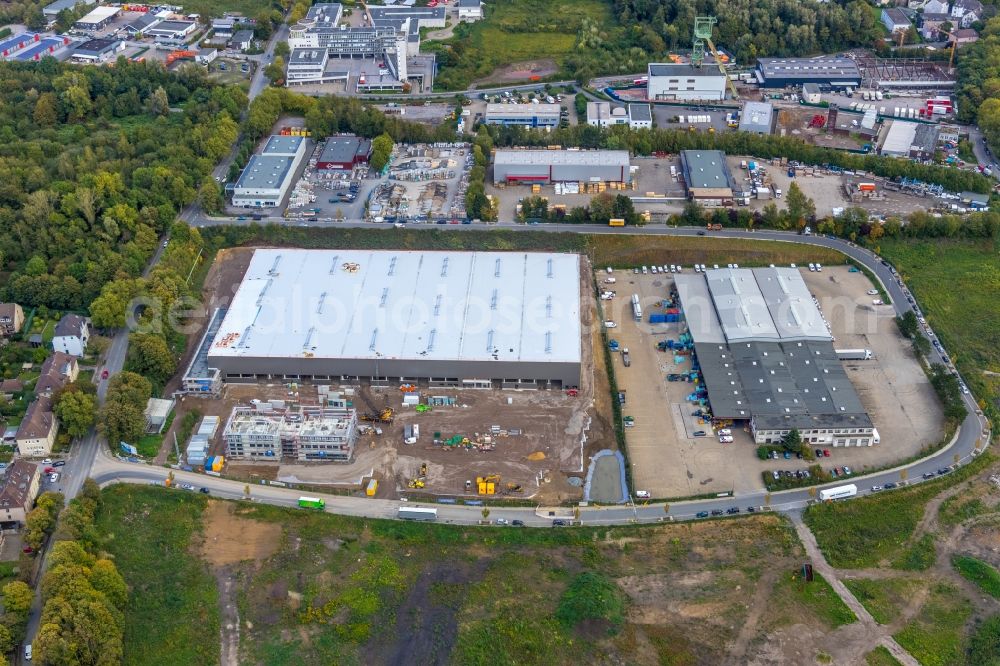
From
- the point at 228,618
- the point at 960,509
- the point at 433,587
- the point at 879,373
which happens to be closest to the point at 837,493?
the point at 960,509

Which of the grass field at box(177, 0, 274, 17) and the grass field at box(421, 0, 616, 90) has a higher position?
the grass field at box(421, 0, 616, 90)

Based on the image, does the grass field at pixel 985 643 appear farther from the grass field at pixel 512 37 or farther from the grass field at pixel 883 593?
the grass field at pixel 512 37

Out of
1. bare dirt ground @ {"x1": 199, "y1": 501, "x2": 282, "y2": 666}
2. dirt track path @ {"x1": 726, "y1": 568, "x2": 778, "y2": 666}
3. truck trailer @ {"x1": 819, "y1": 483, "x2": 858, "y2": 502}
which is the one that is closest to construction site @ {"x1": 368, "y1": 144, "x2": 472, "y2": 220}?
bare dirt ground @ {"x1": 199, "y1": 501, "x2": 282, "y2": 666}

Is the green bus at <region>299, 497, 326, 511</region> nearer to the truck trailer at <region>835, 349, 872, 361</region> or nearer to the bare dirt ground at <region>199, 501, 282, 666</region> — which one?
the bare dirt ground at <region>199, 501, 282, 666</region>

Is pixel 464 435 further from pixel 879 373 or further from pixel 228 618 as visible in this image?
pixel 879 373

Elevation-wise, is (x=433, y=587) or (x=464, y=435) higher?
(x=433, y=587)

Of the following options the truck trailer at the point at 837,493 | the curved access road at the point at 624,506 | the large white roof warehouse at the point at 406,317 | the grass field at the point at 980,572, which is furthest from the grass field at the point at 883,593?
the large white roof warehouse at the point at 406,317
